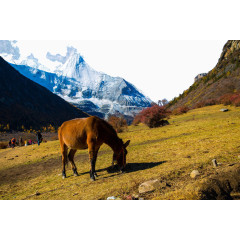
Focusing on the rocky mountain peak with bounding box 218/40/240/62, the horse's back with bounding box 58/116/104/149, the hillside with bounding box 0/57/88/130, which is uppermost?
the rocky mountain peak with bounding box 218/40/240/62

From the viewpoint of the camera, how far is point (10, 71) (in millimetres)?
170375

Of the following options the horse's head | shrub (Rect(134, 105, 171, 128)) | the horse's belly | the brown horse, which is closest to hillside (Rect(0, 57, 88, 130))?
shrub (Rect(134, 105, 171, 128))

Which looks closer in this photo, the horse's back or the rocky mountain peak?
the horse's back

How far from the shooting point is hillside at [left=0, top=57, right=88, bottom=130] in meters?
127

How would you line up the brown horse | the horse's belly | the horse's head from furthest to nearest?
the horse's belly < the horse's head < the brown horse

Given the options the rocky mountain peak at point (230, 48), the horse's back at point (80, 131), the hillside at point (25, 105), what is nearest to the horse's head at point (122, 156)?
the horse's back at point (80, 131)

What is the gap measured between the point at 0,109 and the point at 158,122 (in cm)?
12672

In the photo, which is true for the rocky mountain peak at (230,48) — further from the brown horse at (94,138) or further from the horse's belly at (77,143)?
the horse's belly at (77,143)

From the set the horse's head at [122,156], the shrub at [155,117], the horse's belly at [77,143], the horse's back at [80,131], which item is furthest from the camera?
the shrub at [155,117]

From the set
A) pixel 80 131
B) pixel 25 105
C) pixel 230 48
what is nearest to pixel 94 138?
pixel 80 131

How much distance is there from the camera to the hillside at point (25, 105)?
5012 inches

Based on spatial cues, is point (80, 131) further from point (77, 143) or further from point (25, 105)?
point (25, 105)

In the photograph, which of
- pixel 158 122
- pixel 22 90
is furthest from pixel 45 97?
pixel 158 122

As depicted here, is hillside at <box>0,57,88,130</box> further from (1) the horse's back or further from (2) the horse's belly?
(2) the horse's belly
